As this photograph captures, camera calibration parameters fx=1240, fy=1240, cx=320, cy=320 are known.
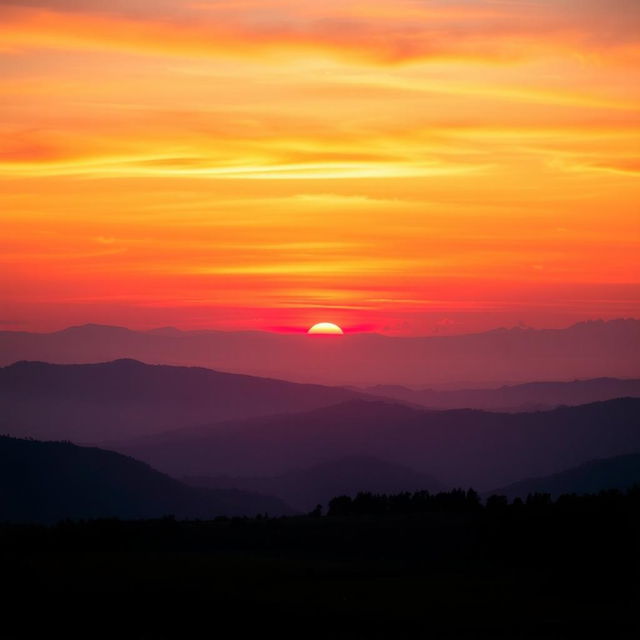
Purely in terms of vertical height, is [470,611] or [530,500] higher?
[530,500]

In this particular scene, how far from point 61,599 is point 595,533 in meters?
25.1

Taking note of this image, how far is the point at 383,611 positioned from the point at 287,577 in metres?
7.15

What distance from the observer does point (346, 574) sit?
167 feet

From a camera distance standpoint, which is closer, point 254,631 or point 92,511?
point 254,631

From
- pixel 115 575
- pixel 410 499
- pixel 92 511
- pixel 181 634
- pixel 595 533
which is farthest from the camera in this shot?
pixel 92 511

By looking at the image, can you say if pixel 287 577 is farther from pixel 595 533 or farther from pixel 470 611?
pixel 595 533

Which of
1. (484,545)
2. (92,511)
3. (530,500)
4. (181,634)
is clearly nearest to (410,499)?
(530,500)

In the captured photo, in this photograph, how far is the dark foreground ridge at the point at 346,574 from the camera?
135ft

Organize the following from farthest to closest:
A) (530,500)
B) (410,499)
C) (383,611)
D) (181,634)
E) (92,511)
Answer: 1. (92,511)
2. (410,499)
3. (530,500)
4. (383,611)
5. (181,634)

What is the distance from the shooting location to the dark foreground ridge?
135 ft

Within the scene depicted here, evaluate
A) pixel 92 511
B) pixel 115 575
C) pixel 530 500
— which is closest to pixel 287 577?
pixel 115 575

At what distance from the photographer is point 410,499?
3088 inches

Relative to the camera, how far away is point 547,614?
43.9 m

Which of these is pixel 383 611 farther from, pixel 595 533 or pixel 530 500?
pixel 530 500
